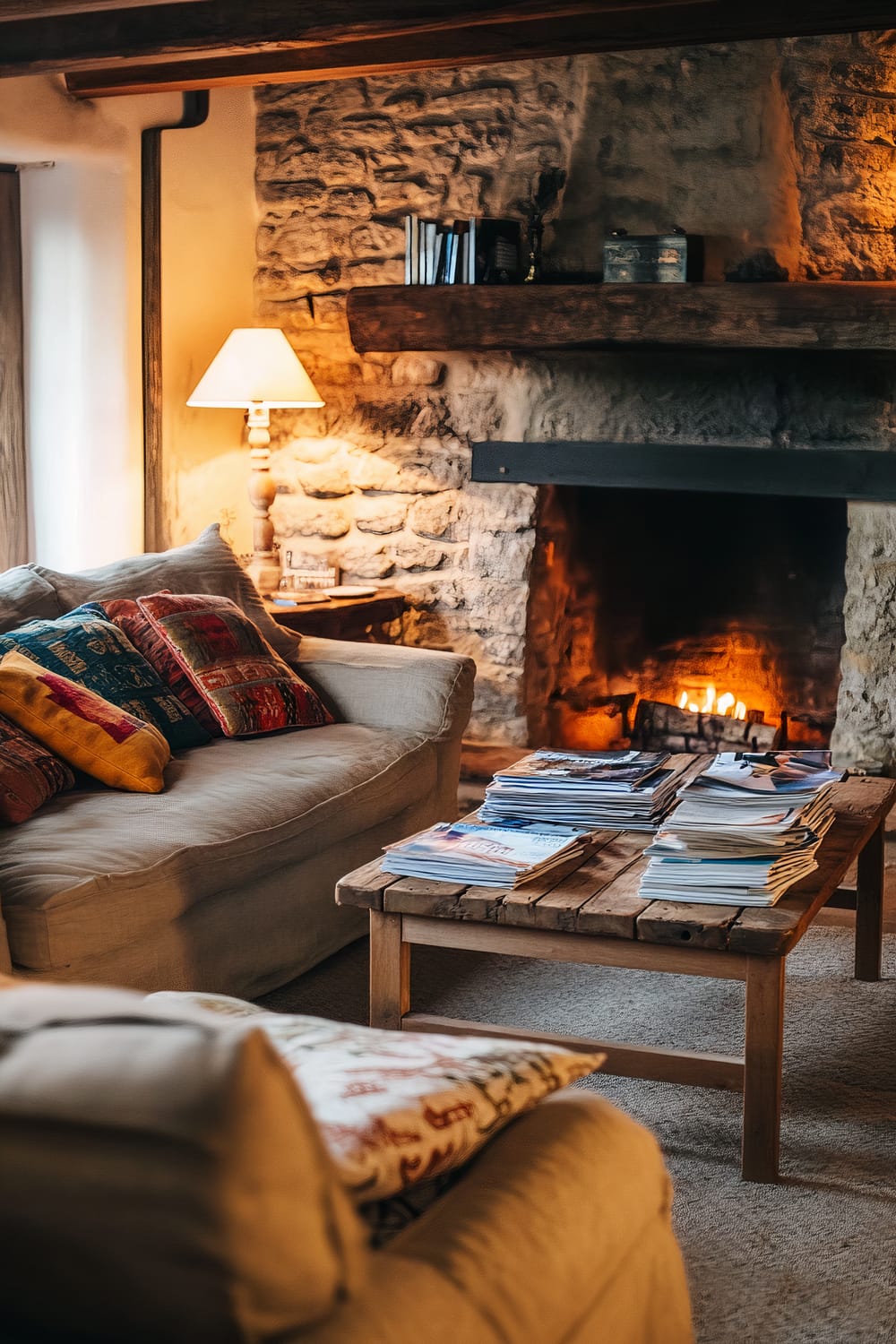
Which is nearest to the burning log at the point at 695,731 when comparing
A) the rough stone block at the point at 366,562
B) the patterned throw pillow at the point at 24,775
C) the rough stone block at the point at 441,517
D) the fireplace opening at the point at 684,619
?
the fireplace opening at the point at 684,619

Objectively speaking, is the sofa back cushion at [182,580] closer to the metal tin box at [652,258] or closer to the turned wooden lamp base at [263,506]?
the turned wooden lamp base at [263,506]

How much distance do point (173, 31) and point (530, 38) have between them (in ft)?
3.17

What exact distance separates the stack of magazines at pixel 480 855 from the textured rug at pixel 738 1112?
47cm

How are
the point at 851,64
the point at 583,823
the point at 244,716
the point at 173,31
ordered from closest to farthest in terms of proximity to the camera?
the point at 583,823 → the point at 244,716 → the point at 173,31 → the point at 851,64

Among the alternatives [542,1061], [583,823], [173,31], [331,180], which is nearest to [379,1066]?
[542,1061]

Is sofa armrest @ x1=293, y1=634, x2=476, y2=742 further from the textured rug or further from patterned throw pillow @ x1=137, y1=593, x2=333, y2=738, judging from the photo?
the textured rug

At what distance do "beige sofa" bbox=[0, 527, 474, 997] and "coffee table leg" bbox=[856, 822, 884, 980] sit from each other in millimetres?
1051

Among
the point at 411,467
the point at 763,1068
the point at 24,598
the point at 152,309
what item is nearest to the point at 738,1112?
the point at 763,1068

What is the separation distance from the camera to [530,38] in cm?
388

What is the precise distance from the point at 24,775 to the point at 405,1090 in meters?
1.79

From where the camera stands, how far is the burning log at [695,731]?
15.6ft

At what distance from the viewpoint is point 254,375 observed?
4461 mm


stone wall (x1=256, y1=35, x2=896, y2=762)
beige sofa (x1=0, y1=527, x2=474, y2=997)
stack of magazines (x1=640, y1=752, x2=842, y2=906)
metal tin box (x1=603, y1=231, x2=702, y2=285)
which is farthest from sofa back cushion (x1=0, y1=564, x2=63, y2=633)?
metal tin box (x1=603, y1=231, x2=702, y2=285)

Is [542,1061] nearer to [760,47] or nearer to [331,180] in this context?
[760,47]
